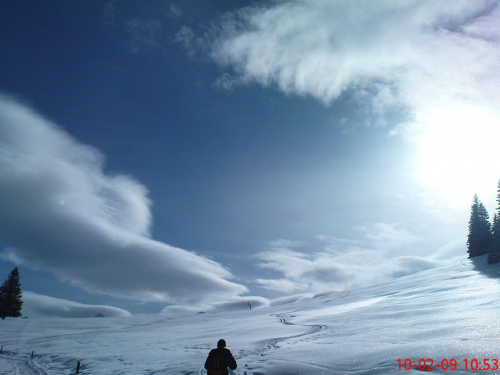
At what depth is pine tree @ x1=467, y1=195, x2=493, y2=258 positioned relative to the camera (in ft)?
157

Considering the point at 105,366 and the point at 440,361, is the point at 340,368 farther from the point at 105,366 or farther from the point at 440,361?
the point at 105,366

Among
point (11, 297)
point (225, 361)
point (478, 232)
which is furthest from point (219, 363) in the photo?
point (11, 297)

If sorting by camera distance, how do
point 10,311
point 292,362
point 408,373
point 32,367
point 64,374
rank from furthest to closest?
point 10,311
point 32,367
point 64,374
point 292,362
point 408,373

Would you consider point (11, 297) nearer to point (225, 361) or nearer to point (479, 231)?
point (225, 361)

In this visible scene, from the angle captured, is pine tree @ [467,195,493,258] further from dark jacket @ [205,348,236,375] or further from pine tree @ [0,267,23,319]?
pine tree @ [0,267,23,319]

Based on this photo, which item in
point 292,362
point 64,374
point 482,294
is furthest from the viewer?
point 482,294

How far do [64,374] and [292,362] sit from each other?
12.7m

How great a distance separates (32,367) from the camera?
1755 centimetres

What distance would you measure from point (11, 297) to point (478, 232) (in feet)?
289

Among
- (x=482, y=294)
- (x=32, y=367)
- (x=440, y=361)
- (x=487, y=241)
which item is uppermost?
(x=487, y=241)

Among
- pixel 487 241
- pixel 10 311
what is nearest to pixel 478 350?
pixel 487 241
